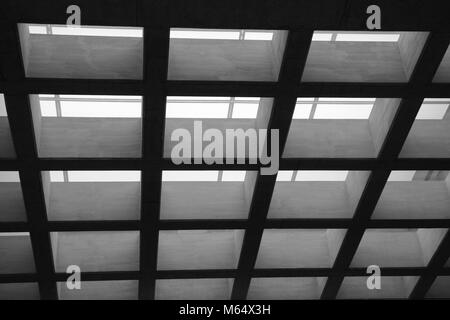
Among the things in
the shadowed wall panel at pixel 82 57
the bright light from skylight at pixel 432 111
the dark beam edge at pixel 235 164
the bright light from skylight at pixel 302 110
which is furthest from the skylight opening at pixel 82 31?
the bright light from skylight at pixel 432 111

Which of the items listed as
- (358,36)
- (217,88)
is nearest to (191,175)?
(217,88)

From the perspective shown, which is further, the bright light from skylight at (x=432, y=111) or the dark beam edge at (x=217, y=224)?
the dark beam edge at (x=217, y=224)

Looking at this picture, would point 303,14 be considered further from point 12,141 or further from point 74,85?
point 12,141

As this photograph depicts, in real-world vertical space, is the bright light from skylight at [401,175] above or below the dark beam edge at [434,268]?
above

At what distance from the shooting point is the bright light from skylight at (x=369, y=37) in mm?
24719

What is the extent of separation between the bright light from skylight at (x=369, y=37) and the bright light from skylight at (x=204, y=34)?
12.6 ft

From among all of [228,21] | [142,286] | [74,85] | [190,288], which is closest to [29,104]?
[74,85]

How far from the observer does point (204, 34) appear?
24219 millimetres

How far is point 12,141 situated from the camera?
1024 inches

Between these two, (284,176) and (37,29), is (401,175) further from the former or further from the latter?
(37,29)

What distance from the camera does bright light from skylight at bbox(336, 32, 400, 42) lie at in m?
24.7

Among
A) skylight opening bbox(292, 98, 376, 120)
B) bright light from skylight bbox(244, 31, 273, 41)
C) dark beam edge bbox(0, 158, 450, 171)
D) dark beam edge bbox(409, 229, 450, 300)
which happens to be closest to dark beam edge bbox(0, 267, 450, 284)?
dark beam edge bbox(409, 229, 450, 300)

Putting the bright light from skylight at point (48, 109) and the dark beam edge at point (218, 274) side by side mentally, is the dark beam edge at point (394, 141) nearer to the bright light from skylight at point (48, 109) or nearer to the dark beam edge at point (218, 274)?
the dark beam edge at point (218, 274)

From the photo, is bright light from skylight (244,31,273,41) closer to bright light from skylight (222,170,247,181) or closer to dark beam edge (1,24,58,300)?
dark beam edge (1,24,58,300)
